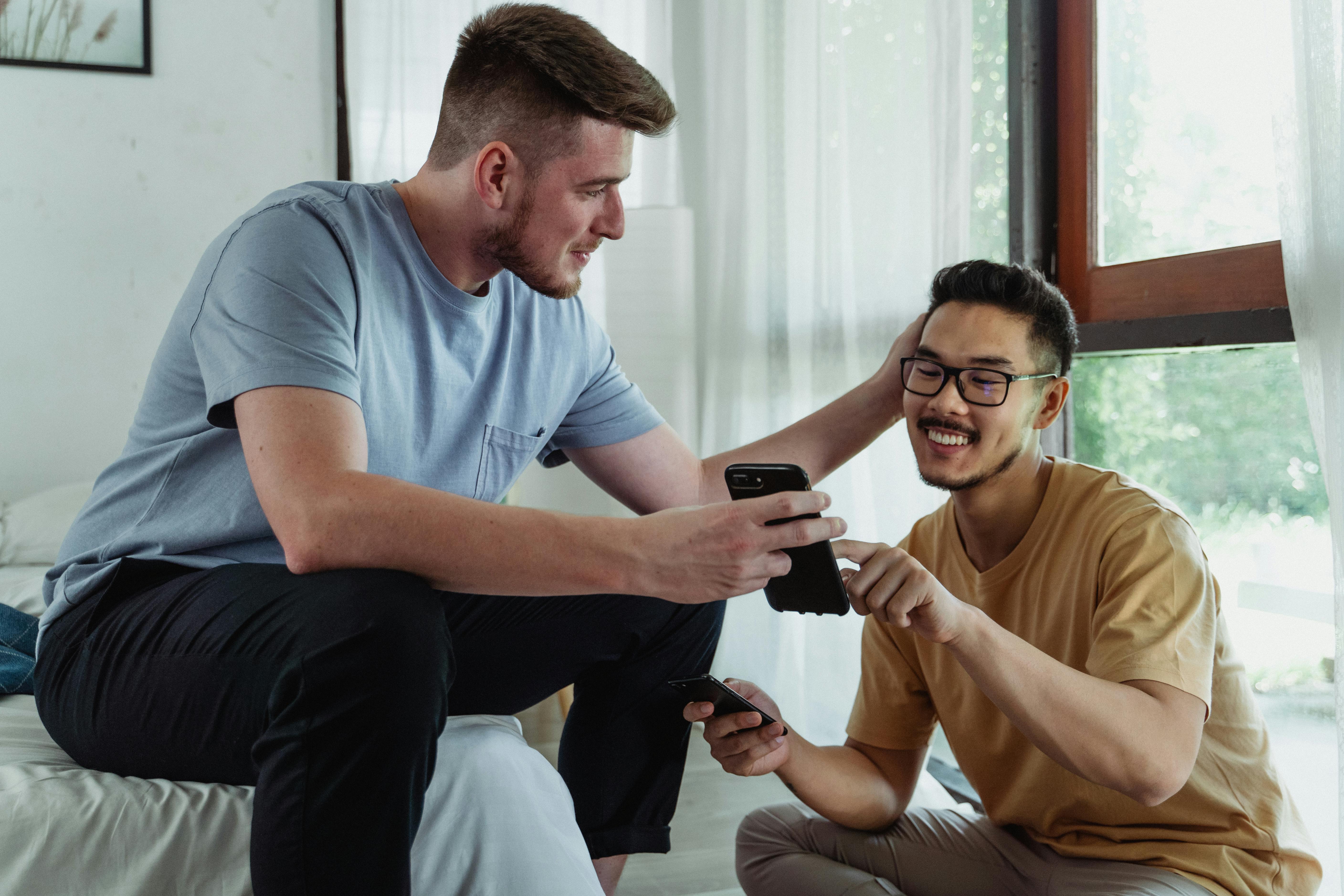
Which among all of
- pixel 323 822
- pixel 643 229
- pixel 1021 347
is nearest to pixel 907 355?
pixel 1021 347

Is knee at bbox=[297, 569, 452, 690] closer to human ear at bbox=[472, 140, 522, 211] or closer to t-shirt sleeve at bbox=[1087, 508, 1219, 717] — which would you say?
human ear at bbox=[472, 140, 522, 211]

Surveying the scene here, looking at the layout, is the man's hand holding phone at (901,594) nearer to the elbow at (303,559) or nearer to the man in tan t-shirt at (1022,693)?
the man in tan t-shirt at (1022,693)

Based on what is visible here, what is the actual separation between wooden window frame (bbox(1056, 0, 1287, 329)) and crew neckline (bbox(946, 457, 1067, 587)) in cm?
53

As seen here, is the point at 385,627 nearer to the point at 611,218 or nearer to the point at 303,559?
the point at 303,559

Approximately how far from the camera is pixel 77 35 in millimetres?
2971

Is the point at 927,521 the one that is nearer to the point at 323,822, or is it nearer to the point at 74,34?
the point at 323,822

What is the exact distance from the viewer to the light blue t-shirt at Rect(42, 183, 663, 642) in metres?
1.12

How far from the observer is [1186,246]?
5.62 ft

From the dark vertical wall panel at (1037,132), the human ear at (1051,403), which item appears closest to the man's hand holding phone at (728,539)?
the human ear at (1051,403)

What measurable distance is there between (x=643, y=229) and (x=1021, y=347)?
1.76 meters

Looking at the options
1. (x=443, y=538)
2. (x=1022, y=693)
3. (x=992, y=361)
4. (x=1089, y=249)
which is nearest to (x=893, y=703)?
(x=1022, y=693)

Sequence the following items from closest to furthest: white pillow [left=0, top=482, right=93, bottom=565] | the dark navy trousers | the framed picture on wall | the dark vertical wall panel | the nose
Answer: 1. the dark navy trousers
2. the nose
3. the dark vertical wall panel
4. white pillow [left=0, top=482, right=93, bottom=565]
5. the framed picture on wall

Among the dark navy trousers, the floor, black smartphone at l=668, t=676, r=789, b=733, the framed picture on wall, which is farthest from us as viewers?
the framed picture on wall

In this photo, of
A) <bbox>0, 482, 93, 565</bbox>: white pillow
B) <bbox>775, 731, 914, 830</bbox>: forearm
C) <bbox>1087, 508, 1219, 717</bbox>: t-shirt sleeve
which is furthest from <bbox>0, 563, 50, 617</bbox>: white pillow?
<bbox>1087, 508, 1219, 717</bbox>: t-shirt sleeve
